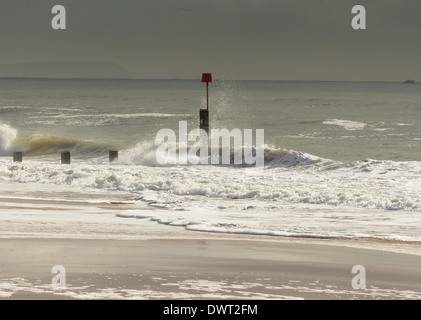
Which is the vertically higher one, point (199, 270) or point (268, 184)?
point (268, 184)

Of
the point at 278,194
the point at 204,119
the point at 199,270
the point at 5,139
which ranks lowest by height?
the point at 199,270

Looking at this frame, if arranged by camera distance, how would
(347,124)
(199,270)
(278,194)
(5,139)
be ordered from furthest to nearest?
(347,124)
(5,139)
(278,194)
(199,270)

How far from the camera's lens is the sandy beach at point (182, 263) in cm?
809

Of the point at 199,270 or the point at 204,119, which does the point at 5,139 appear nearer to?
the point at 204,119

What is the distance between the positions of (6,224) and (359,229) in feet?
19.7

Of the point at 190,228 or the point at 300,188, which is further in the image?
the point at 300,188

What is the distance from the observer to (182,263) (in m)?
9.59

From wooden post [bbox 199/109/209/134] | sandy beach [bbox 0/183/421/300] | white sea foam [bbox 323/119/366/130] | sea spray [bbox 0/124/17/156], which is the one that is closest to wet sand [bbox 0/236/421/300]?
sandy beach [bbox 0/183/421/300]

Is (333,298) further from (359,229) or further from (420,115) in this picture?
(420,115)

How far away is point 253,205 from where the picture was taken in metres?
15.7

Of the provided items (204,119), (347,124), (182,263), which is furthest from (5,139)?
(347,124)

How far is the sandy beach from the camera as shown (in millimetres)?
8086
